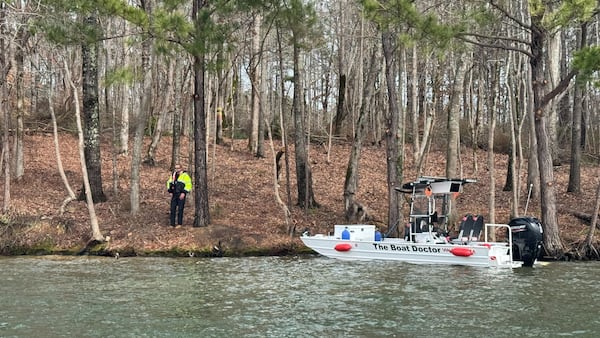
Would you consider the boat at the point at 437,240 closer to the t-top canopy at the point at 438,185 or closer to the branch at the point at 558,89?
the t-top canopy at the point at 438,185

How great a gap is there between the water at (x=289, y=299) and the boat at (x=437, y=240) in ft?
1.57

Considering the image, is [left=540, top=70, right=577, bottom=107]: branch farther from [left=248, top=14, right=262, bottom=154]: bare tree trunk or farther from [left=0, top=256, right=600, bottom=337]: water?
[left=248, top=14, right=262, bottom=154]: bare tree trunk

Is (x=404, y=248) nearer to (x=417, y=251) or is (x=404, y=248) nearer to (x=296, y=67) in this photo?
(x=417, y=251)

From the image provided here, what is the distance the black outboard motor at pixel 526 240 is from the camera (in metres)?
14.3

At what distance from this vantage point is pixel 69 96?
27.3 m

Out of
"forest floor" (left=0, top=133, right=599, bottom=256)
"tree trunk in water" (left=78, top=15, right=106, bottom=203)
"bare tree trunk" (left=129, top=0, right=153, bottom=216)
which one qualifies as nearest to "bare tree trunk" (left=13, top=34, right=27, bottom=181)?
"forest floor" (left=0, top=133, right=599, bottom=256)

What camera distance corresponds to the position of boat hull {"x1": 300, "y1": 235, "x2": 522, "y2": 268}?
1434 centimetres

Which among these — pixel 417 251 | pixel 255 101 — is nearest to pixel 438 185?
pixel 417 251

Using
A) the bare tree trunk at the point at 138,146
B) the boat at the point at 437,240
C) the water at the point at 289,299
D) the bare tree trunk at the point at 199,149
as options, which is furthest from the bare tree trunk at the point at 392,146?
the bare tree trunk at the point at 138,146

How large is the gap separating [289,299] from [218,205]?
30.6 ft

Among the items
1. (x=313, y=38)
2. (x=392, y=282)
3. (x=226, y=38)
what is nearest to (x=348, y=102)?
(x=313, y=38)

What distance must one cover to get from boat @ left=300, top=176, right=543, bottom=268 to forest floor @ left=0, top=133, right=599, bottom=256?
5.63ft

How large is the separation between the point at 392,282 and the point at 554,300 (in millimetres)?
3161

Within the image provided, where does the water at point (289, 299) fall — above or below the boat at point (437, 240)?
below
